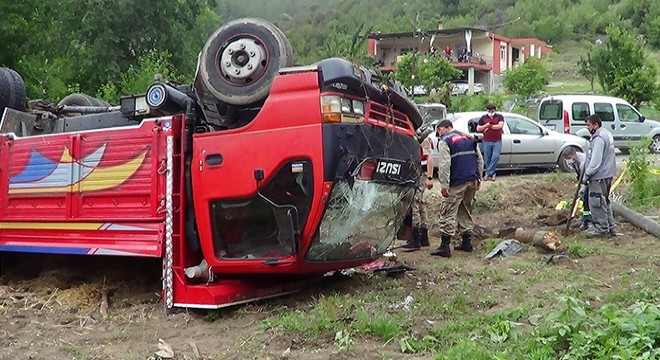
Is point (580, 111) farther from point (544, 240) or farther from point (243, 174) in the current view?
point (243, 174)

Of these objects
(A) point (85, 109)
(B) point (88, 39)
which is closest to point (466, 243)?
(A) point (85, 109)

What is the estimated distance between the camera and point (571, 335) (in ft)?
13.9

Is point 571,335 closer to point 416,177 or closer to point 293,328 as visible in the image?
point 293,328

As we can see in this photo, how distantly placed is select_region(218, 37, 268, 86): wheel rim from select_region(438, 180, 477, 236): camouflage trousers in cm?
341

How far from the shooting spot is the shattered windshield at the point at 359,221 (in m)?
5.68

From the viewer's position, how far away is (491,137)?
13555 millimetres

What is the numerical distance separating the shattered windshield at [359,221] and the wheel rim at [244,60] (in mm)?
1184

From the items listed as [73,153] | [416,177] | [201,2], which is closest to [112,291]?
[73,153]

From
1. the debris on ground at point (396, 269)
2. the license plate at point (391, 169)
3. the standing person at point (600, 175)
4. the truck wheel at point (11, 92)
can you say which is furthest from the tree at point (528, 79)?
the license plate at point (391, 169)

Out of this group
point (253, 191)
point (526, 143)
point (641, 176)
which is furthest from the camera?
point (526, 143)

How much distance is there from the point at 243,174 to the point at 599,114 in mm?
15119

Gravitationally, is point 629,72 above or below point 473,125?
above

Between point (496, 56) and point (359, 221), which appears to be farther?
point (496, 56)

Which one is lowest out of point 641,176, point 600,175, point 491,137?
point 641,176
